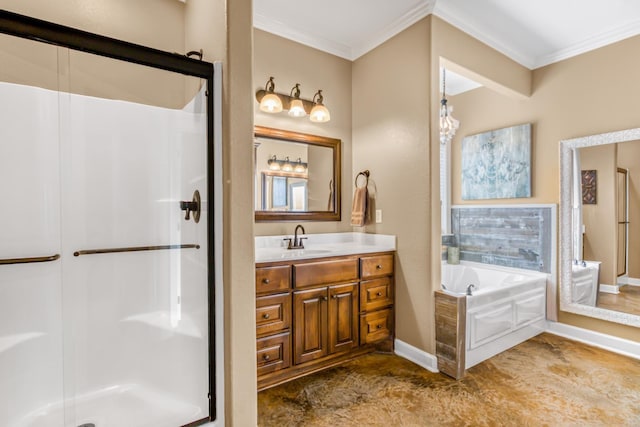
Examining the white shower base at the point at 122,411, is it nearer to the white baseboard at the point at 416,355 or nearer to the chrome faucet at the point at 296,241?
the chrome faucet at the point at 296,241

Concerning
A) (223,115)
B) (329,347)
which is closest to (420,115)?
(223,115)

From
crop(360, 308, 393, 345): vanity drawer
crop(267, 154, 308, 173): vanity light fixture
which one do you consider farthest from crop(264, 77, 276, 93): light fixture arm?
crop(360, 308, 393, 345): vanity drawer

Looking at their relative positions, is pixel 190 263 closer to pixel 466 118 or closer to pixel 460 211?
pixel 460 211

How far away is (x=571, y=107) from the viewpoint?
291 cm

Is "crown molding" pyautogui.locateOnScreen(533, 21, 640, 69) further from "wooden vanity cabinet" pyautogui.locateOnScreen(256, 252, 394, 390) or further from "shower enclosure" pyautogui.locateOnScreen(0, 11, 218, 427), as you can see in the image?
"shower enclosure" pyautogui.locateOnScreen(0, 11, 218, 427)

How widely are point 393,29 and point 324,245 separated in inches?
74.2

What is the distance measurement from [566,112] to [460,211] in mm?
1360

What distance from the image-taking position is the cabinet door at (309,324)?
7.02ft

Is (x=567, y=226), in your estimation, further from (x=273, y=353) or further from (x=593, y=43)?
(x=273, y=353)

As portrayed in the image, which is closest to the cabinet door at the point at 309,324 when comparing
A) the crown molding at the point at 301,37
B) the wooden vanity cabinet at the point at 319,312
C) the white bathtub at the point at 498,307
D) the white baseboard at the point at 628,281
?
the wooden vanity cabinet at the point at 319,312

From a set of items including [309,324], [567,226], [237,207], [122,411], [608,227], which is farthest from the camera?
[567,226]

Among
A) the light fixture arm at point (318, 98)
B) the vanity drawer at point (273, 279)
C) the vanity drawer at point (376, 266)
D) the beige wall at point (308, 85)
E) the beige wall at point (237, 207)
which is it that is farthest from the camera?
the light fixture arm at point (318, 98)

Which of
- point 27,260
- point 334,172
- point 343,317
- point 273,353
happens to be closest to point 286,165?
point 334,172

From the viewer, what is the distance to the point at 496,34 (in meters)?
2.73
